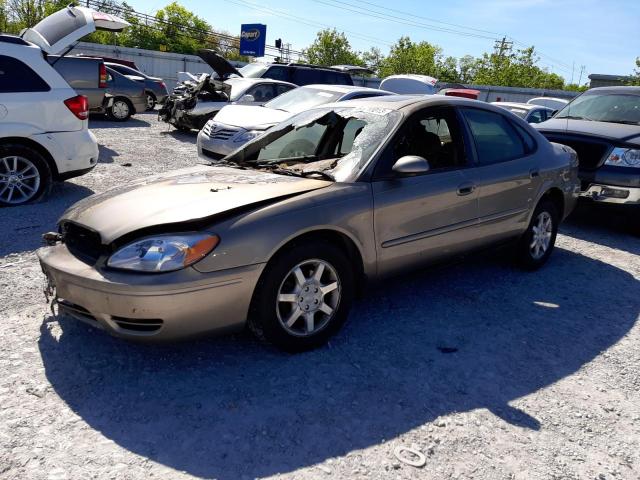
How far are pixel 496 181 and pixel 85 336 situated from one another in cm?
322

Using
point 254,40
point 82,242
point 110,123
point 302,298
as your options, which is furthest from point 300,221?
point 254,40

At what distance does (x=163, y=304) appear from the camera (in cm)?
276

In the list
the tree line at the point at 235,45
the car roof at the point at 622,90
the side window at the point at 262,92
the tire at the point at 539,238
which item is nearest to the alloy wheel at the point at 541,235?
the tire at the point at 539,238

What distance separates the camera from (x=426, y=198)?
3820 mm

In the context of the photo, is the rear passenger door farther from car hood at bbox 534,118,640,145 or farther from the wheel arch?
the wheel arch

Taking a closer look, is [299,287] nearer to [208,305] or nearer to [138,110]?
[208,305]

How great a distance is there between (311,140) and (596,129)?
177 inches

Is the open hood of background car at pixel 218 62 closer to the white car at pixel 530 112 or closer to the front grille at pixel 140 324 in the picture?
the white car at pixel 530 112

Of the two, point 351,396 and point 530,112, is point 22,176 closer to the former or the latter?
point 351,396

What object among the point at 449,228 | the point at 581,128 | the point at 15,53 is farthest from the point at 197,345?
the point at 581,128

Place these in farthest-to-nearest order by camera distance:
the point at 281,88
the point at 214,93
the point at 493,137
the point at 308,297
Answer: the point at 281,88, the point at 214,93, the point at 493,137, the point at 308,297

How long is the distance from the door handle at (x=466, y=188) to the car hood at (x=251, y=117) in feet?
17.1

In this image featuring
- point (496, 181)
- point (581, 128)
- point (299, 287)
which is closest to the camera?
point (299, 287)

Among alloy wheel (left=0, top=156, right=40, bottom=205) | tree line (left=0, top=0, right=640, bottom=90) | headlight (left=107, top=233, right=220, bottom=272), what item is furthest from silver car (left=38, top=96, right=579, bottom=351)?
tree line (left=0, top=0, right=640, bottom=90)
